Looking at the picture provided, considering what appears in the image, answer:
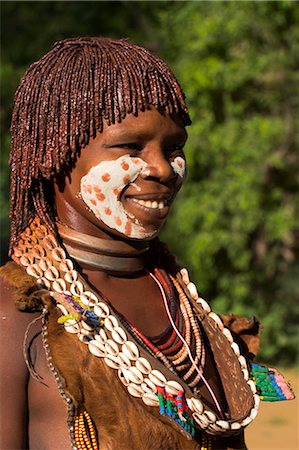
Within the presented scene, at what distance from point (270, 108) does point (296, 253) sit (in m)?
1.82

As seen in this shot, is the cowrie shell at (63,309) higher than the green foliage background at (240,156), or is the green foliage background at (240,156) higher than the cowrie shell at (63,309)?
the cowrie shell at (63,309)

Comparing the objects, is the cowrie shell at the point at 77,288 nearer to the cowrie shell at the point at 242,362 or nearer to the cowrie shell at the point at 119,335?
the cowrie shell at the point at 119,335

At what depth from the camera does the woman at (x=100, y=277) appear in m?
2.06

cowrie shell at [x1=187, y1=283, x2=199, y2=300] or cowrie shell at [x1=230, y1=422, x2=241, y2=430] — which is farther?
cowrie shell at [x1=187, y1=283, x2=199, y2=300]

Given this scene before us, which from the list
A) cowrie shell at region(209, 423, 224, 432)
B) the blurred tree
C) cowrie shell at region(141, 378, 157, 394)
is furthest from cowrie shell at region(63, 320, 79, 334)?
the blurred tree

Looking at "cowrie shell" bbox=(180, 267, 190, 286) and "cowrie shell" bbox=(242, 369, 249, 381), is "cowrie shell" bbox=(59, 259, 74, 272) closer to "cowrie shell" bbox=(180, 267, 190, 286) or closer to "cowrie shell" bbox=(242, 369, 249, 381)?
"cowrie shell" bbox=(180, 267, 190, 286)

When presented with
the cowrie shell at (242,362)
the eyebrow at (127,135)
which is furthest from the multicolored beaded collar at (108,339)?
the eyebrow at (127,135)

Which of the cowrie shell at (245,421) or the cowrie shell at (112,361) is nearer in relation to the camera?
the cowrie shell at (112,361)

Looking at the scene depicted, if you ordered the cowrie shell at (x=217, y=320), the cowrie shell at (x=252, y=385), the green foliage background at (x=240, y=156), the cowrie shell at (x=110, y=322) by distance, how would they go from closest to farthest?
the cowrie shell at (x=110, y=322), the cowrie shell at (x=252, y=385), the cowrie shell at (x=217, y=320), the green foliage background at (x=240, y=156)

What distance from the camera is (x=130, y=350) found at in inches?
83.6

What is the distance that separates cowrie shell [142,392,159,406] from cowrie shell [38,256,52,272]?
0.43 meters

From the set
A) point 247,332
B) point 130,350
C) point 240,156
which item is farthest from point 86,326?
point 240,156

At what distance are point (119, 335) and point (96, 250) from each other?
26 cm

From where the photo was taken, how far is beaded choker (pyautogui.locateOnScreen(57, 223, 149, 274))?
2.25 m
